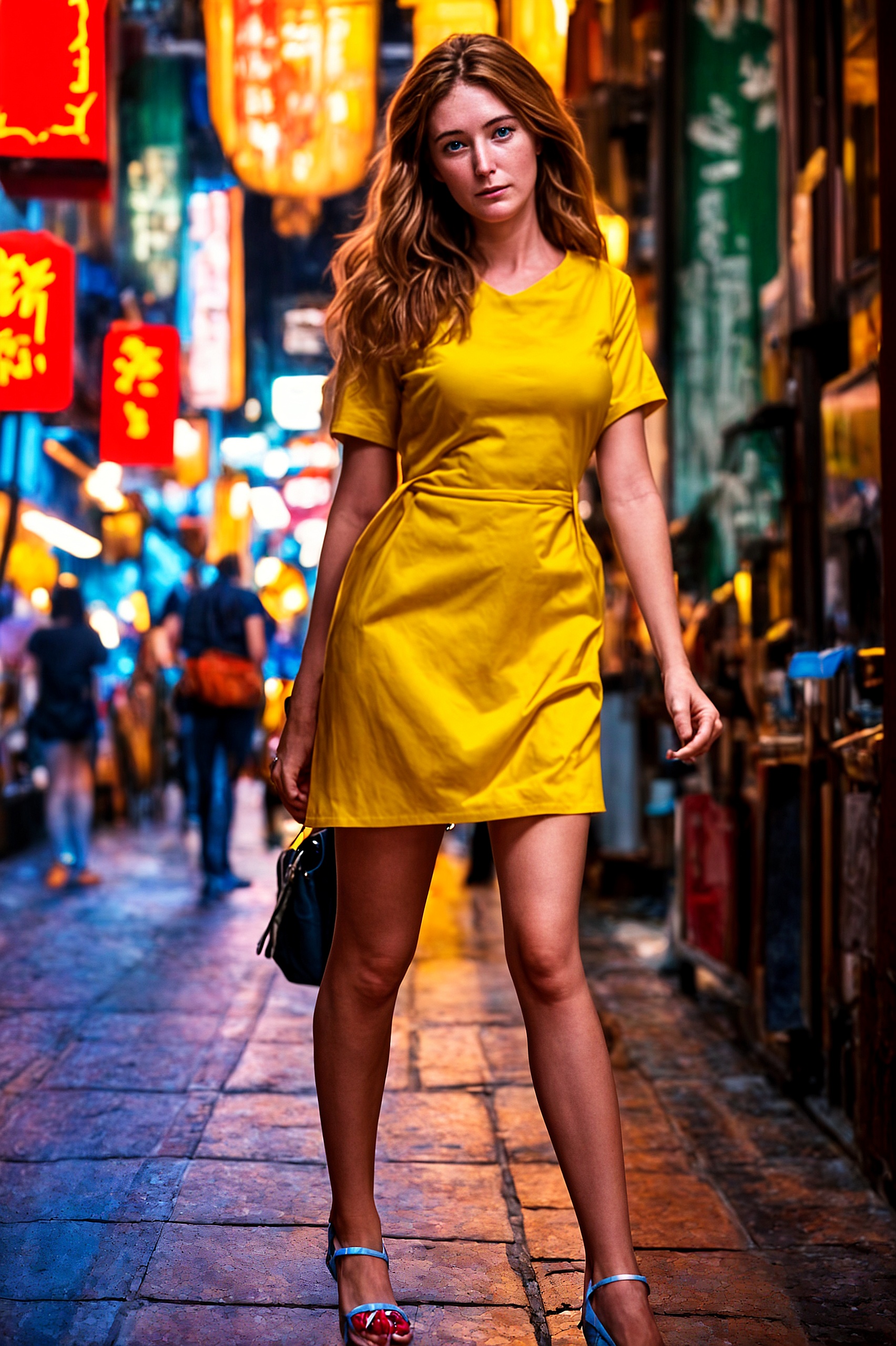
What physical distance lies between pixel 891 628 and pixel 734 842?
189 centimetres

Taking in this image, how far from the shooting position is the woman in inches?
89.0

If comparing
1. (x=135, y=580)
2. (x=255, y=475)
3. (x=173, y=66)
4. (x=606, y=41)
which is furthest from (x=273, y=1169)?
(x=255, y=475)

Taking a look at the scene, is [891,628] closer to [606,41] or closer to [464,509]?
[464,509]

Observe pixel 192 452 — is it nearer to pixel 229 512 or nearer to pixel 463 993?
pixel 229 512

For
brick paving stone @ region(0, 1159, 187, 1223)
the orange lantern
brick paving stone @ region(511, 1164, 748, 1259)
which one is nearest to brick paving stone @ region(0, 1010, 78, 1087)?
brick paving stone @ region(0, 1159, 187, 1223)

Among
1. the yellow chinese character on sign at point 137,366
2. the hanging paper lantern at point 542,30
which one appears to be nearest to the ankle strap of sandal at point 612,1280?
the yellow chinese character on sign at point 137,366

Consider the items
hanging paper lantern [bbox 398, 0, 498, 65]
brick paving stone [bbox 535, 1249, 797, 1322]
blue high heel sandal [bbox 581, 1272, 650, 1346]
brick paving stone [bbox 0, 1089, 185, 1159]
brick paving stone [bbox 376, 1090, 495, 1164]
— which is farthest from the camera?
hanging paper lantern [bbox 398, 0, 498, 65]

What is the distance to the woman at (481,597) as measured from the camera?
7.41 feet

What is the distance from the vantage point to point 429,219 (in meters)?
2.46

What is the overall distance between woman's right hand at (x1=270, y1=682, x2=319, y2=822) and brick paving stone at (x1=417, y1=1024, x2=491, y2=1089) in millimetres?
1827

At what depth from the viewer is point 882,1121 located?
10.6 ft

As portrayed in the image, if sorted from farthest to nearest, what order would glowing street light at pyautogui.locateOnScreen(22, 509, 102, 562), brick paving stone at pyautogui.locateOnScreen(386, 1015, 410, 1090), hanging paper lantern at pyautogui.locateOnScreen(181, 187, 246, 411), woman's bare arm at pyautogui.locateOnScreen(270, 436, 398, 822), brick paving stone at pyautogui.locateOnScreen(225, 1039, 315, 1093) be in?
hanging paper lantern at pyautogui.locateOnScreen(181, 187, 246, 411) → glowing street light at pyautogui.locateOnScreen(22, 509, 102, 562) → brick paving stone at pyautogui.locateOnScreen(386, 1015, 410, 1090) → brick paving stone at pyautogui.locateOnScreen(225, 1039, 315, 1093) → woman's bare arm at pyautogui.locateOnScreen(270, 436, 398, 822)

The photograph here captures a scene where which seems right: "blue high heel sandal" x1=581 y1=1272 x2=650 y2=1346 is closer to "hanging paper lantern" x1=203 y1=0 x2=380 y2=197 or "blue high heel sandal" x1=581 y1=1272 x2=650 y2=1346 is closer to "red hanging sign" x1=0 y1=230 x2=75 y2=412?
"red hanging sign" x1=0 y1=230 x2=75 y2=412

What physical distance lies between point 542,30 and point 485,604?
20.4 feet
